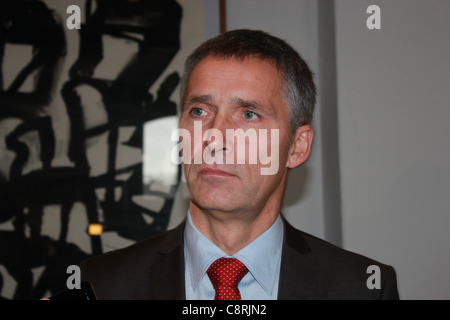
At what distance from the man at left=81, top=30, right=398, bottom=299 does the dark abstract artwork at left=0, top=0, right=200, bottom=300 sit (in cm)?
88

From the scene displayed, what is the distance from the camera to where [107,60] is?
196 centimetres

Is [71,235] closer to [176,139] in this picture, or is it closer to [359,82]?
[176,139]

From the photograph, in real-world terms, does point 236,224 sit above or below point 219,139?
below

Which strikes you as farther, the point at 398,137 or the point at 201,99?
the point at 398,137

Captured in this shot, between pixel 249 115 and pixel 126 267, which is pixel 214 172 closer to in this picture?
pixel 249 115

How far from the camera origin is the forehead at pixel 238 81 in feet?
3.19

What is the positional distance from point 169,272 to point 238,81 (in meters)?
0.51

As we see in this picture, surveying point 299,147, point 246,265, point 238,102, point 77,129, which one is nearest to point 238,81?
point 238,102

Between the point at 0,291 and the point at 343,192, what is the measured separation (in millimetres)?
1654

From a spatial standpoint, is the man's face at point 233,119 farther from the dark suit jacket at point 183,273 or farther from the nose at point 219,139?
the dark suit jacket at point 183,273

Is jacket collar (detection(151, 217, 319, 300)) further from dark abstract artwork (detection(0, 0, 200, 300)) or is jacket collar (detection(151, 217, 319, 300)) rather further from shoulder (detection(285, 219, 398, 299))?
dark abstract artwork (detection(0, 0, 200, 300))

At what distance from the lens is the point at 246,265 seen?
3.21 ft
